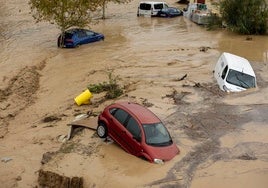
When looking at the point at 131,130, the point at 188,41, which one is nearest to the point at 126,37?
the point at 188,41

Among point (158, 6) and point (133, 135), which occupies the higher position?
point (133, 135)

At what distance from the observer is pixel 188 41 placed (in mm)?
33000

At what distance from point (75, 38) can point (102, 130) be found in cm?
1582

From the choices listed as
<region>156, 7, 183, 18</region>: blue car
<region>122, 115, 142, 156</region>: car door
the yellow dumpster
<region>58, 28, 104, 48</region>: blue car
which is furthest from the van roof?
<region>156, 7, 183, 18</region>: blue car

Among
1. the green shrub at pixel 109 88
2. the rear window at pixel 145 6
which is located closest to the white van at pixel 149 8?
the rear window at pixel 145 6

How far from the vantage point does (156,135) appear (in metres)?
14.6

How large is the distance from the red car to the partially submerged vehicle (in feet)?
77.4

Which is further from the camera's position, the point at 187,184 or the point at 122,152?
the point at 122,152

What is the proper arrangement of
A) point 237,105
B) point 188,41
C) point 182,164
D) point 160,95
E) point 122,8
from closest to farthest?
1. point 182,164
2. point 237,105
3. point 160,95
4. point 188,41
5. point 122,8

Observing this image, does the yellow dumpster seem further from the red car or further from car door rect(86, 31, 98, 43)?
car door rect(86, 31, 98, 43)

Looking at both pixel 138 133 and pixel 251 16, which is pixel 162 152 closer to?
pixel 138 133

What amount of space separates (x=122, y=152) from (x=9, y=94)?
943 centimetres

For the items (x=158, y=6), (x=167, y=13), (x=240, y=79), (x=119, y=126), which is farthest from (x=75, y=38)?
(x=119, y=126)

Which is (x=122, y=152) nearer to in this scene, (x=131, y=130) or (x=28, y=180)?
(x=131, y=130)
